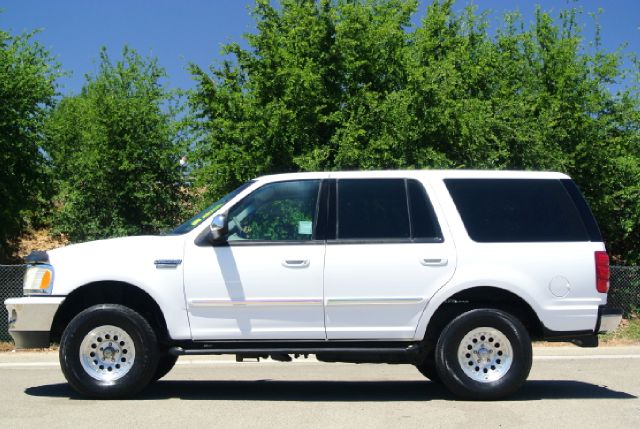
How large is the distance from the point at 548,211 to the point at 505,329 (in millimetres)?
1254

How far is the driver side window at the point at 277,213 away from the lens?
8.86 meters

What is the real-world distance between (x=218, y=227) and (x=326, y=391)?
2315 millimetres

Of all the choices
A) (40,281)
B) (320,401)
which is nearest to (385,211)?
(320,401)

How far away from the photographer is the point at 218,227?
8.53 m

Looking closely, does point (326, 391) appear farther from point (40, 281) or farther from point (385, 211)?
point (40, 281)

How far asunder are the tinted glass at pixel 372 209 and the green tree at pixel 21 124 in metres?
14.5

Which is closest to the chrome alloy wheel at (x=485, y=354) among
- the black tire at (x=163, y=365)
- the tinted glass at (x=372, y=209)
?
the tinted glass at (x=372, y=209)

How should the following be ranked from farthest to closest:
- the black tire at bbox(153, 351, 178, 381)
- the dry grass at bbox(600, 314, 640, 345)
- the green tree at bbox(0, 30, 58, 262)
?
the green tree at bbox(0, 30, 58, 262) < the dry grass at bbox(600, 314, 640, 345) < the black tire at bbox(153, 351, 178, 381)

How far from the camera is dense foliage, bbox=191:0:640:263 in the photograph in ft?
71.6

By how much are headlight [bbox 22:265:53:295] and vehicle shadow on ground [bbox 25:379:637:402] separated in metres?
1.11

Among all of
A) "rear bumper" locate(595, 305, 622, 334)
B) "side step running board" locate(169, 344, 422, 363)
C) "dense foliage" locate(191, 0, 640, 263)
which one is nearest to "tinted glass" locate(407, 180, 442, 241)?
"side step running board" locate(169, 344, 422, 363)

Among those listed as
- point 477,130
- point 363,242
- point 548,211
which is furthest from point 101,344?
point 477,130

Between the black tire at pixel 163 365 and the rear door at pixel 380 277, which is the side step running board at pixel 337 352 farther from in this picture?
the black tire at pixel 163 365

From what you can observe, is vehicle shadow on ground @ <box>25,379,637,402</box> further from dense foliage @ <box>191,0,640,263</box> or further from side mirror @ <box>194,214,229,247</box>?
dense foliage @ <box>191,0,640,263</box>
